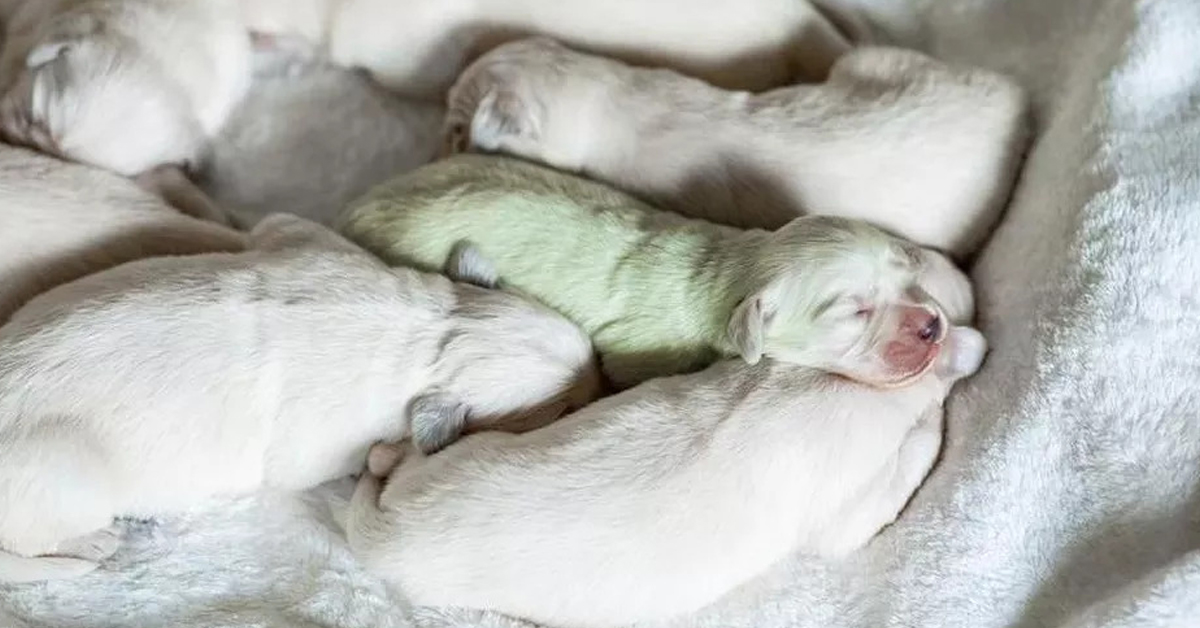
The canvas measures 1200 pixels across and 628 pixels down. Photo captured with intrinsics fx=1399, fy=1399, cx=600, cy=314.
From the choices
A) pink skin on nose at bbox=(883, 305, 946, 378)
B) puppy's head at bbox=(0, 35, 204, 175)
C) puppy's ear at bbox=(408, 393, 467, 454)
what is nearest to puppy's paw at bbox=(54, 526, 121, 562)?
puppy's ear at bbox=(408, 393, 467, 454)

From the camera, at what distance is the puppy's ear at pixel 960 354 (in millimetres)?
1775

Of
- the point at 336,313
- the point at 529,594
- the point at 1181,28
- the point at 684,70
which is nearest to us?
the point at 529,594

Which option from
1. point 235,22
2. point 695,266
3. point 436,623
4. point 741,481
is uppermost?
point 235,22

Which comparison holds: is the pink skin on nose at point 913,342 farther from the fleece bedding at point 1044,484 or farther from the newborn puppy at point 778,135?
the newborn puppy at point 778,135

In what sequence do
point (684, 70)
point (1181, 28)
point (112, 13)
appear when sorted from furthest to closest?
point (684, 70), point (112, 13), point (1181, 28)

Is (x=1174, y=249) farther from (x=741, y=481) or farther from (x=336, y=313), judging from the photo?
(x=336, y=313)

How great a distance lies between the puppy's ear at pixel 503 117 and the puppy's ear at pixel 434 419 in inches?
17.7

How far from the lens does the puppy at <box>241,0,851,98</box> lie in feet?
7.01

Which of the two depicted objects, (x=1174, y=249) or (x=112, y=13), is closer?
(x=1174, y=249)

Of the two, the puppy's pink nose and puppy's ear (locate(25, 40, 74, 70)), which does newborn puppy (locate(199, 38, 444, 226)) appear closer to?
puppy's ear (locate(25, 40, 74, 70))

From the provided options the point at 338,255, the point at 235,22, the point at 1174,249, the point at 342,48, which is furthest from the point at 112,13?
the point at 1174,249

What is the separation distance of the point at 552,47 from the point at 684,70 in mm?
229

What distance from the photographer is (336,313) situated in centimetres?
173

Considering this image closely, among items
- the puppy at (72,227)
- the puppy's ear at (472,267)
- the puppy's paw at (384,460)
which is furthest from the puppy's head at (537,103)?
the puppy's paw at (384,460)
